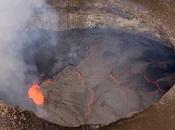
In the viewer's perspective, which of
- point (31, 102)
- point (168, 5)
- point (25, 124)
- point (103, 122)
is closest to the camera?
point (25, 124)

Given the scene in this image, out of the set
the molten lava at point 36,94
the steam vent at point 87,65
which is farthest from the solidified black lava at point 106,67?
the molten lava at point 36,94

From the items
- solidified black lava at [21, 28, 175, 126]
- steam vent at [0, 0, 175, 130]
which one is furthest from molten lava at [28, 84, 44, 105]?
solidified black lava at [21, 28, 175, 126]

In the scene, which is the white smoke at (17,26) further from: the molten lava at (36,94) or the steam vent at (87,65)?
the molten lava at (36,94)

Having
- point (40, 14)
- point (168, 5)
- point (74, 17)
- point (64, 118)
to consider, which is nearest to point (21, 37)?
point (40, 14)

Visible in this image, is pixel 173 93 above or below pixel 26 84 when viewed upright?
above

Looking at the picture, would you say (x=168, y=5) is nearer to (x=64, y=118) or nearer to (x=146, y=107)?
(x=146, y=107)

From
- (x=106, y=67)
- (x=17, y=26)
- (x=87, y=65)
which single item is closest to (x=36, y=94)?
(x=87, y=65)
